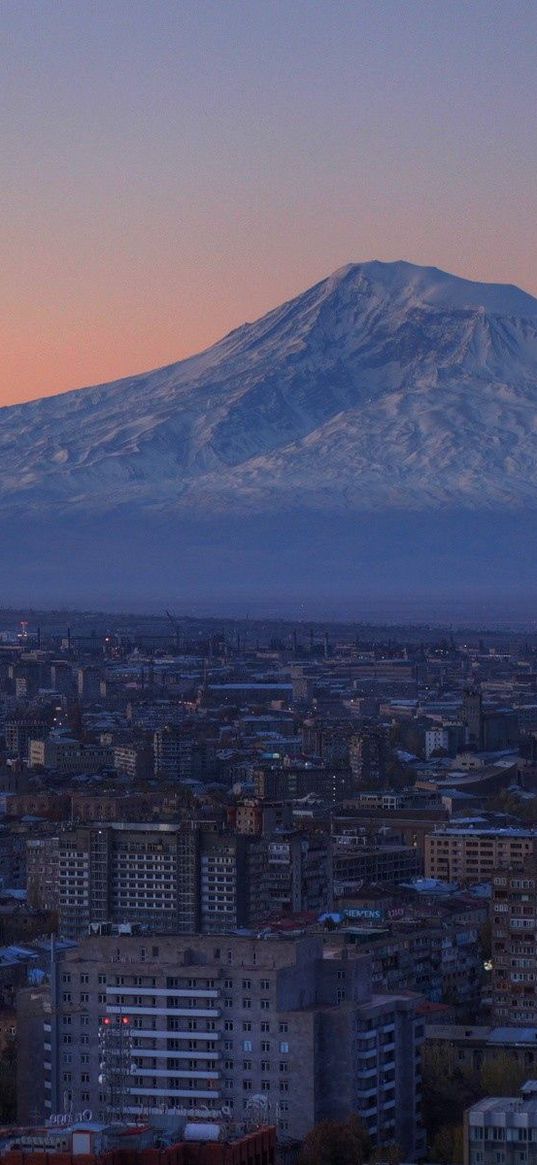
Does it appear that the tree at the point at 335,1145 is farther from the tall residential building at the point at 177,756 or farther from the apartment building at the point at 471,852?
the tall residential building at the point at 177,756

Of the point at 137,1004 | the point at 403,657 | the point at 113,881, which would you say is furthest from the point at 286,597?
the point at 137,1004

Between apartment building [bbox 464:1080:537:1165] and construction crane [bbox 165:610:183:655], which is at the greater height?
construction crane [bbox 165:610:183:655]

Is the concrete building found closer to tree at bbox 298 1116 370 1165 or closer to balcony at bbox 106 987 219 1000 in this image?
balcony at bbox 106 987 219 1000

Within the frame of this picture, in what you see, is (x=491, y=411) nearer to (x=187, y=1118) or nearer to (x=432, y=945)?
(x=432, y=945)

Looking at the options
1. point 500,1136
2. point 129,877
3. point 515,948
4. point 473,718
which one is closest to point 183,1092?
point 500,1136

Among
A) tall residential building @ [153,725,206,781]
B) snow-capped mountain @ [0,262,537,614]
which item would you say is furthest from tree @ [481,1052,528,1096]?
snow-capped mountain @ [0,262,537,614]

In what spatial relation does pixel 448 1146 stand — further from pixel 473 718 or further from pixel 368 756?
pixel 473 718

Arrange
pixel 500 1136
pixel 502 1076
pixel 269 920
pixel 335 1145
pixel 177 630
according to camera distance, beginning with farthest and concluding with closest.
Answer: pixel 177 630 → pixel 269 920 → pixel 502 1076 → pixel 335 1145 → pixel 500 1136
